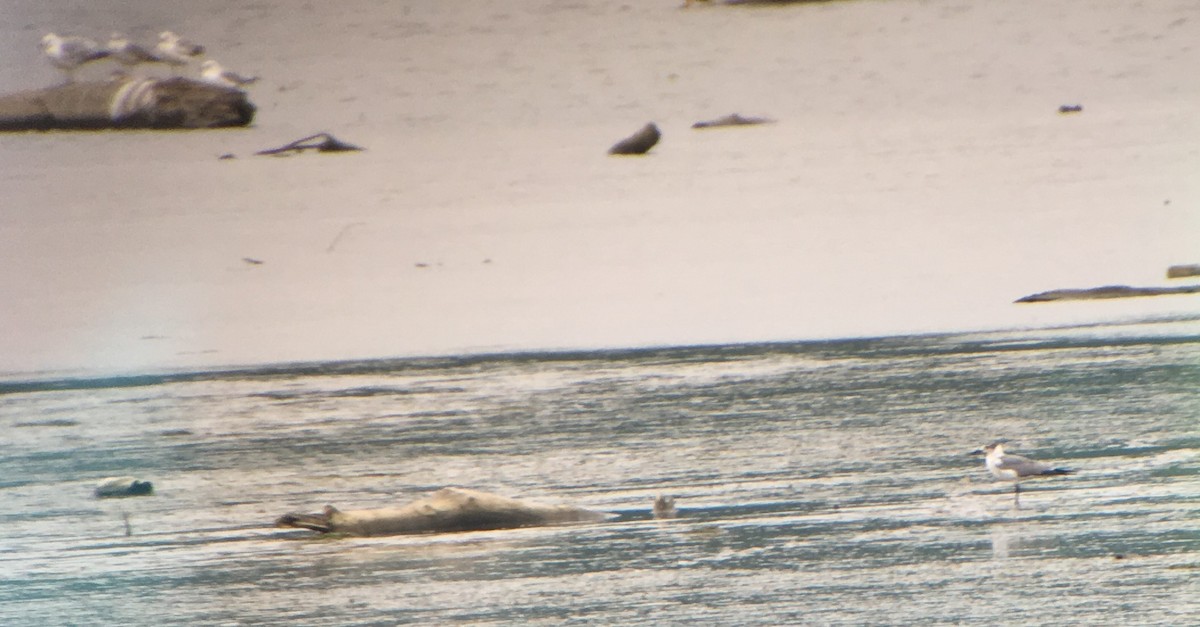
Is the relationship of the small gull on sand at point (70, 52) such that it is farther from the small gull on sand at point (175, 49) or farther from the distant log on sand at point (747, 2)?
the distant log on sand at point (747, 2)

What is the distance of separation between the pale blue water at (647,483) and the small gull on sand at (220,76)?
21.2 ft

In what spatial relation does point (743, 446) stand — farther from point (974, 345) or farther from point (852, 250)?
point (852, 250)

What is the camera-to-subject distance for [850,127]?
12.5 m

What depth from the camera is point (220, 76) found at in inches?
566

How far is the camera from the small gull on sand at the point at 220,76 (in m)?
14.1

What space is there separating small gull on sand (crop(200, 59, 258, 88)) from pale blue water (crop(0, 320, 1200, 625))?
254 inches

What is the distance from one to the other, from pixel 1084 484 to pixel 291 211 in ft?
22.1

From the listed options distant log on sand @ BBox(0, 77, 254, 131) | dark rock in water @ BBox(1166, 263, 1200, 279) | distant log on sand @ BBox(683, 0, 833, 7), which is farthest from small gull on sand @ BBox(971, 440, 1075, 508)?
distant log on sand @ BBox(683, 0, 833, 7)

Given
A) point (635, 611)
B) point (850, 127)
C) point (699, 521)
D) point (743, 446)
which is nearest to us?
point (635, 611)

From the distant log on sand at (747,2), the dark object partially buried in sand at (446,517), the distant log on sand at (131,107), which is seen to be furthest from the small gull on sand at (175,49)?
the dark object partially buried in sand at (446,517)

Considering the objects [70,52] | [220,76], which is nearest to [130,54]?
[70,52]

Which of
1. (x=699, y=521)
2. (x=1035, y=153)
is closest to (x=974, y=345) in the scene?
(x=699, y=521)

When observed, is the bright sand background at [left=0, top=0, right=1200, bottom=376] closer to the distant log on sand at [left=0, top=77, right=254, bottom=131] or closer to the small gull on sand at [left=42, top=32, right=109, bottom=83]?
the distant log on sand at [left=0, top=77, right=254, bottom=131]

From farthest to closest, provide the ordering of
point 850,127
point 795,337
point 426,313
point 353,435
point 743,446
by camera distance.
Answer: point 850,127 → point 426,313 → point 795,337 → point 353,435 → point 743,446
